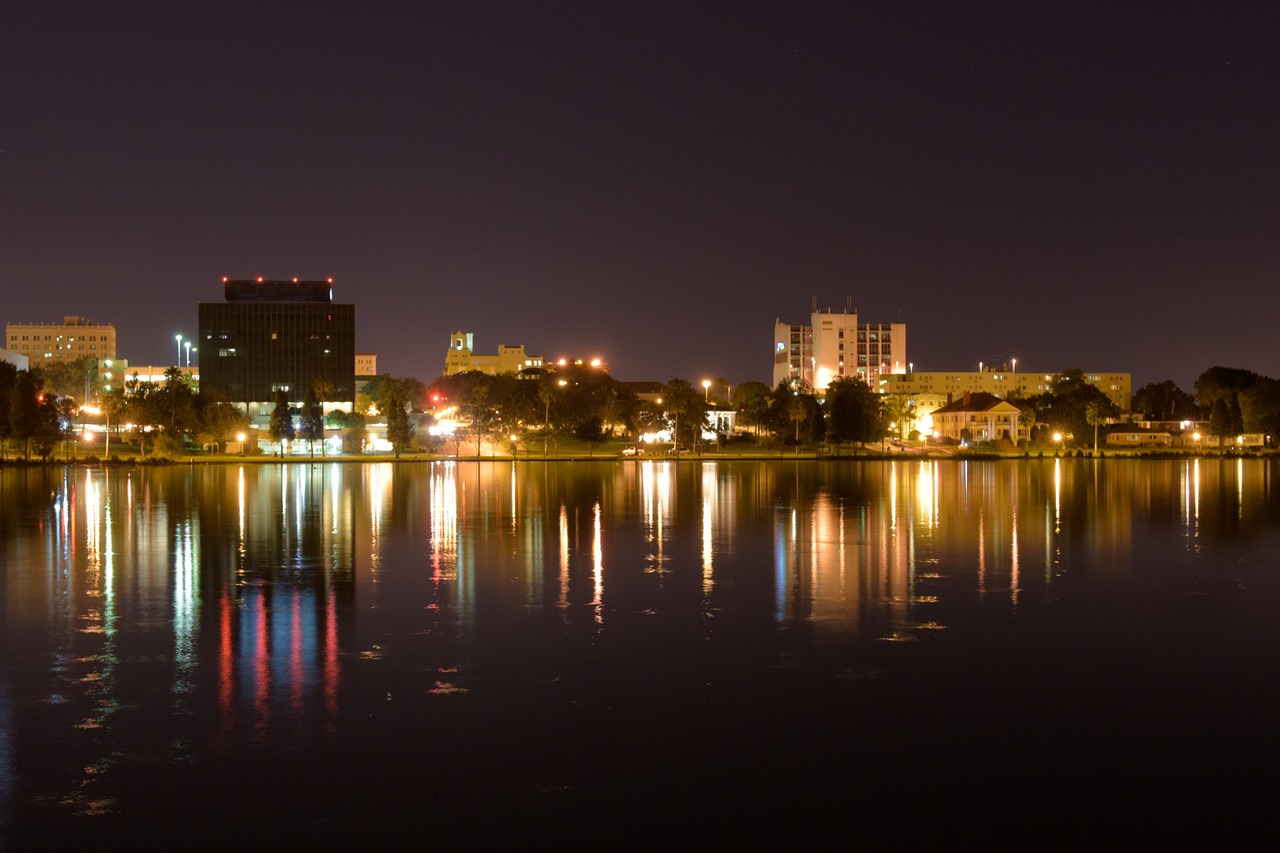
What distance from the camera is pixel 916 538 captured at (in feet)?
95.8

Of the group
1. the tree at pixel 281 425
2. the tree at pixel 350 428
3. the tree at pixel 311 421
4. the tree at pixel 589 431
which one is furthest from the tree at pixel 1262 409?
the tree at pixel 281 425

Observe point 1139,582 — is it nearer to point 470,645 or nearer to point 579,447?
point 470,645

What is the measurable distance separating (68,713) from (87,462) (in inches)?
3278

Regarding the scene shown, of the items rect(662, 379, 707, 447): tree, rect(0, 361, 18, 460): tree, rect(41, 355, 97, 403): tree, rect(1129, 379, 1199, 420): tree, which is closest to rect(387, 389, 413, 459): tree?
rect(662, 379, 707, 447): tree

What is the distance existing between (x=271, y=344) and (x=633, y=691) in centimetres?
15169

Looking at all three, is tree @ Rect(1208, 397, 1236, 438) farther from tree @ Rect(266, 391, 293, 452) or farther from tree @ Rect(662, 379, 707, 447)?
tree @ Rect(266, 391, 293, 452)

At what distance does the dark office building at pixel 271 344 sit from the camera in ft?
509

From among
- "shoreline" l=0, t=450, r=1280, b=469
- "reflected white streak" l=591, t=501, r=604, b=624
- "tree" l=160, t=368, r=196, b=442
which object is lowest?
"reflected white streak" l=591, t=501, r=604, b=624

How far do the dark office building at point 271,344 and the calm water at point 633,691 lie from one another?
5160 inches

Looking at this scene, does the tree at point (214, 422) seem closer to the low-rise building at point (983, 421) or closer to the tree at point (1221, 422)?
the low-rise building at point (983, 421)

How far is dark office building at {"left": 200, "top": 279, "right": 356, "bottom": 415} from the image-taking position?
155m

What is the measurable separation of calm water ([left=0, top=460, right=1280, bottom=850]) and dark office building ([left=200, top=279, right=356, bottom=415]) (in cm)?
13107

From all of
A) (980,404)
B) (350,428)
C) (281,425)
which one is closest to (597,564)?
(281,425)

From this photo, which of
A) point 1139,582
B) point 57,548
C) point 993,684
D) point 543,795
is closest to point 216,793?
point 543,795
